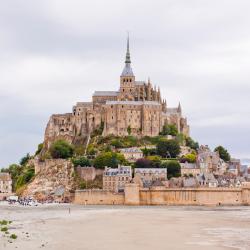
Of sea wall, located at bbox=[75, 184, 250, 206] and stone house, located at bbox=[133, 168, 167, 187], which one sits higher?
stone house, located at bbox=[133, 168, 167, 187]

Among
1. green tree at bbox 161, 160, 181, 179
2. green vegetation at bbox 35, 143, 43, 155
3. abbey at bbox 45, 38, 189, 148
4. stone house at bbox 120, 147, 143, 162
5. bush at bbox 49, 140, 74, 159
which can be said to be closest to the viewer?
green tree at bbox 161, 160, 181, 179

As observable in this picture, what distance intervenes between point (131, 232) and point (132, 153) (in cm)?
5914

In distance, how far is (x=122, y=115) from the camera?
111625mm

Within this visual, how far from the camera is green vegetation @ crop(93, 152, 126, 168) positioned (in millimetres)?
96500

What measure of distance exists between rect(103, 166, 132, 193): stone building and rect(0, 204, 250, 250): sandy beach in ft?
97.6

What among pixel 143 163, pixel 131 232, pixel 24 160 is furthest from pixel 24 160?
pixel 131 232

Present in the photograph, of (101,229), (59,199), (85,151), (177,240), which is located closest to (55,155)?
(85,151)

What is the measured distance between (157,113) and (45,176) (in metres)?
23.9

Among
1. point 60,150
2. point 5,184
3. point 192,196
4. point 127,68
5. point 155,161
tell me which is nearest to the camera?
point 192,196

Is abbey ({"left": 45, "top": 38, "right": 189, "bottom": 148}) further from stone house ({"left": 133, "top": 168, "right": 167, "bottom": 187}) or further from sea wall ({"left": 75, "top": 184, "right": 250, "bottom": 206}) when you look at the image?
sea wall ({"left": 75, "top": 184, "right": 250, "bottom": 206})

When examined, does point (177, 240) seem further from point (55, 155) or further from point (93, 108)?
point (93, 108)

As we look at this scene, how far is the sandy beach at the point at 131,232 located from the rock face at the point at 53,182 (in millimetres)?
34953

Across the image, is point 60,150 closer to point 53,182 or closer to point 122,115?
point 53,182

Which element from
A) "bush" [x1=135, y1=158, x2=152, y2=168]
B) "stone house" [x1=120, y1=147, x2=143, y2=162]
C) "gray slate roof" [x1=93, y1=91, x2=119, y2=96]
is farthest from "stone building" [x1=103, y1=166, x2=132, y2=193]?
"gray slate roof" [x1=93, y1=91, x2=119, y2=96]
